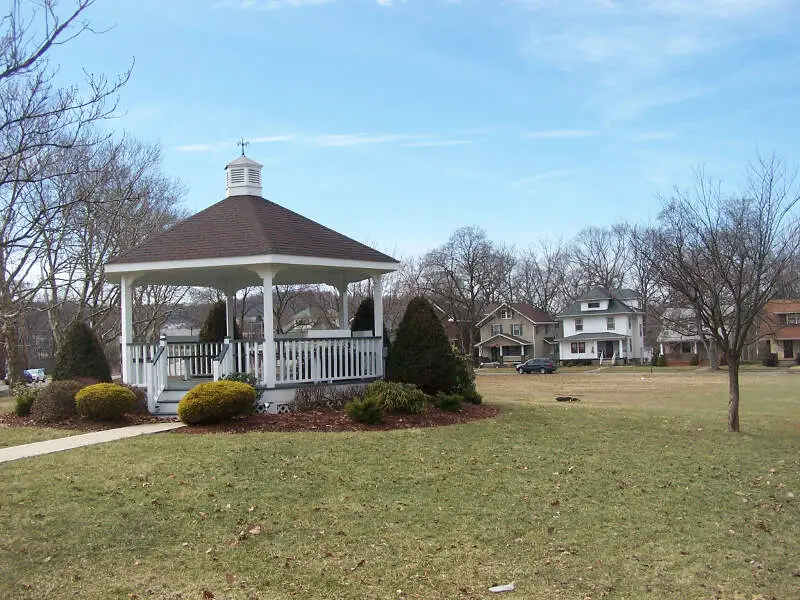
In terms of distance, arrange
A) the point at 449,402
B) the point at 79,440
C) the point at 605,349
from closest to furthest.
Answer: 1. the point at 79,440
2. the point at 449,402
3. the point at 605,349

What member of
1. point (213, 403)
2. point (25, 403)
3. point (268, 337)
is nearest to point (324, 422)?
point (213, 403)

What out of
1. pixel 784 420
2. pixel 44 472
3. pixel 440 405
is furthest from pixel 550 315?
pixel 44 472

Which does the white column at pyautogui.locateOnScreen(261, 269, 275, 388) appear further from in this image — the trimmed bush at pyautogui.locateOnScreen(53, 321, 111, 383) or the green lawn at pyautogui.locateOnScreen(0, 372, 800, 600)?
the trimmed bush at pyautogui.locateOnScreen(53, 321, 111, 383)

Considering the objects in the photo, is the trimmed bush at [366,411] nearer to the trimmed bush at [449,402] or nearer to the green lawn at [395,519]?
the green lawn at [395,519]

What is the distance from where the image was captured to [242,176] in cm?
1711

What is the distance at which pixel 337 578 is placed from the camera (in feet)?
19.7

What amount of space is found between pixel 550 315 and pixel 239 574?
76.7 m

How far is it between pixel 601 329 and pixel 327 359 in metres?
57.7

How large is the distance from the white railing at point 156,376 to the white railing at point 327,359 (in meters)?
2.20

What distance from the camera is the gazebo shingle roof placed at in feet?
46.4

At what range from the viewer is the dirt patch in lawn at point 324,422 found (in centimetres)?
1173

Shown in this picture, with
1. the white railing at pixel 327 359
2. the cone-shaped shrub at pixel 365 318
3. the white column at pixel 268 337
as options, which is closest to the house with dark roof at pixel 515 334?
the cone-shaped shrub at pixel 365 318

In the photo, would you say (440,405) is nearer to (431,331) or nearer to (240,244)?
(431,331)

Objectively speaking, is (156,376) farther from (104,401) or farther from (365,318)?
(365,318)
